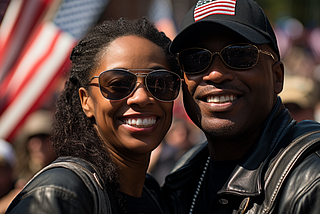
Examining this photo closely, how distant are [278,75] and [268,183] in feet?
3.11

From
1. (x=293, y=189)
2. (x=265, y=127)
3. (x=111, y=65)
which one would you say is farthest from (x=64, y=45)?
(x=293, y=189)

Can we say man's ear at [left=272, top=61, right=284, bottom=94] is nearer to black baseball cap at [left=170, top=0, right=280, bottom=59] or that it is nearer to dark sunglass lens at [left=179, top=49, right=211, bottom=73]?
black baseball cap at [left=170, top=0, right=280, bottom=59]

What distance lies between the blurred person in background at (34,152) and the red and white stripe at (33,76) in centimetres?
67

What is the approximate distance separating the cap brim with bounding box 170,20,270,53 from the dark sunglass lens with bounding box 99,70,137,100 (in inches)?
17.5

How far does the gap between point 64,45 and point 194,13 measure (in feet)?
16.0

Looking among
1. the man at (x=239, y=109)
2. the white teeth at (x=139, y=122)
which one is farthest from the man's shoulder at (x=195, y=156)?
the white teeth at (x=139, y=122)

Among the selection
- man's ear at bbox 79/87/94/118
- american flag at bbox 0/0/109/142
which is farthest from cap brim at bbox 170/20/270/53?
american flag at bbox 0/0/109/142

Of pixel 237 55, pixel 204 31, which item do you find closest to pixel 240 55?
pixel 237 55

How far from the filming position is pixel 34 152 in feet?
16.5

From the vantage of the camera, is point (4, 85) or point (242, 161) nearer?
point (242, 161)

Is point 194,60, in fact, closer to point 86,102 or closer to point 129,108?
point 129,108

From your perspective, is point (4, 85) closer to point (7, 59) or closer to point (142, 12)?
point (7, 59)

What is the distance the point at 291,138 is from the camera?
2.08 m

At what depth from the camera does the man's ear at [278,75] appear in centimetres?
246
